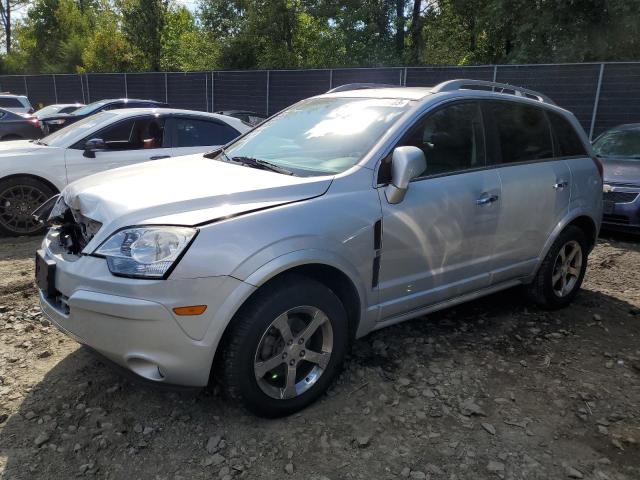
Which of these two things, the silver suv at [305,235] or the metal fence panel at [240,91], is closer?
the silver suv at [305,235]

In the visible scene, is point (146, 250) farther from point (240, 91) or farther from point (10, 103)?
point (240, 91)

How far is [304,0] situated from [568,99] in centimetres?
1628

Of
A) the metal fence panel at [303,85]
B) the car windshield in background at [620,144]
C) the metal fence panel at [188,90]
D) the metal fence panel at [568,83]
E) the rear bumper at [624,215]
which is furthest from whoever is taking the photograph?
the metal fence panel at [188,90]

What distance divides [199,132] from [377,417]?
5.00 metres

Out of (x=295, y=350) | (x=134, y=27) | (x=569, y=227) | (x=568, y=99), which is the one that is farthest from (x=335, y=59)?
(x=295, y=350)

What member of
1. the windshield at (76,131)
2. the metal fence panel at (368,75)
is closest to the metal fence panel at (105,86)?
the metal fence panel at (368,75)

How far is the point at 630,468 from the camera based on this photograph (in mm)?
2648

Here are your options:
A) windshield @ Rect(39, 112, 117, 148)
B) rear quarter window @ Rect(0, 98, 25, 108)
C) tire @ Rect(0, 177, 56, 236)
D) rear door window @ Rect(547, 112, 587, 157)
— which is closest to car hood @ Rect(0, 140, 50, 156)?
windshield @ Rect(39, 112, 117, 148)

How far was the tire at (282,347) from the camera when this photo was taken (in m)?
2.61

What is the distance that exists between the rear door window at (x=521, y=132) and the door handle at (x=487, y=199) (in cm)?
34

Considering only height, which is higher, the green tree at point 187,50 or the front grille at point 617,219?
the green tree at point 187,50

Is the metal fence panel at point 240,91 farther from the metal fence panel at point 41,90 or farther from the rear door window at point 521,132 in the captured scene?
the rear door window at point 521,132

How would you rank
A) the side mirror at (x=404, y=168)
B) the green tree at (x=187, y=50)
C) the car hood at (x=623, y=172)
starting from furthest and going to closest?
the green tree at (x=187, y=50)
the car hood at (x=623, y=172)
the side mirror at (x=404, y=168)

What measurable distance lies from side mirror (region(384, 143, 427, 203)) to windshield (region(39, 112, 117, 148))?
4.80 m
